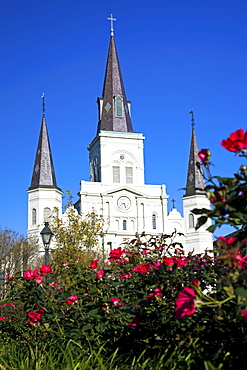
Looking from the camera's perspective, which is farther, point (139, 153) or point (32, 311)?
point (139, 153)

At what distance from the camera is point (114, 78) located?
65.1 meters

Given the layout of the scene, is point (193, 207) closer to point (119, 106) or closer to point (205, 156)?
point (119, 106)

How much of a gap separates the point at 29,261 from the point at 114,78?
102 feet

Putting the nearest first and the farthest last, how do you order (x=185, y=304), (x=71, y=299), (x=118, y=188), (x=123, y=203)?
1. (x=185, y=304)
2. (x=71, y=299)
3. (x=118, y=188)
4. (x=123, y=203)

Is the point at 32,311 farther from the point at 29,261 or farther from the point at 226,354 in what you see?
the point at 29,261

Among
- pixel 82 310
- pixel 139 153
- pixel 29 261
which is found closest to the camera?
pixel 82 310

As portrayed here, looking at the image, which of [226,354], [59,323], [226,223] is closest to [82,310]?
[59,323]

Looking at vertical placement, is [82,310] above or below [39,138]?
below

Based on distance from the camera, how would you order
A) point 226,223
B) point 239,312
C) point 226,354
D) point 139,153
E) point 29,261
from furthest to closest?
point 139,153
point 29,261
point 226,354
point 226,223
point 239,312

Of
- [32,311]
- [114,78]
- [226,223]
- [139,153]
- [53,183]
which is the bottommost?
[32,311]

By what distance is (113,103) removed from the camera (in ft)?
210

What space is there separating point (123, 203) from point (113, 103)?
1299 centimetres

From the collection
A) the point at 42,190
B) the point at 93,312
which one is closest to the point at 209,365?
the point at 93,312

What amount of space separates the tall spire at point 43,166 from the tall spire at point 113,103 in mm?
7737
